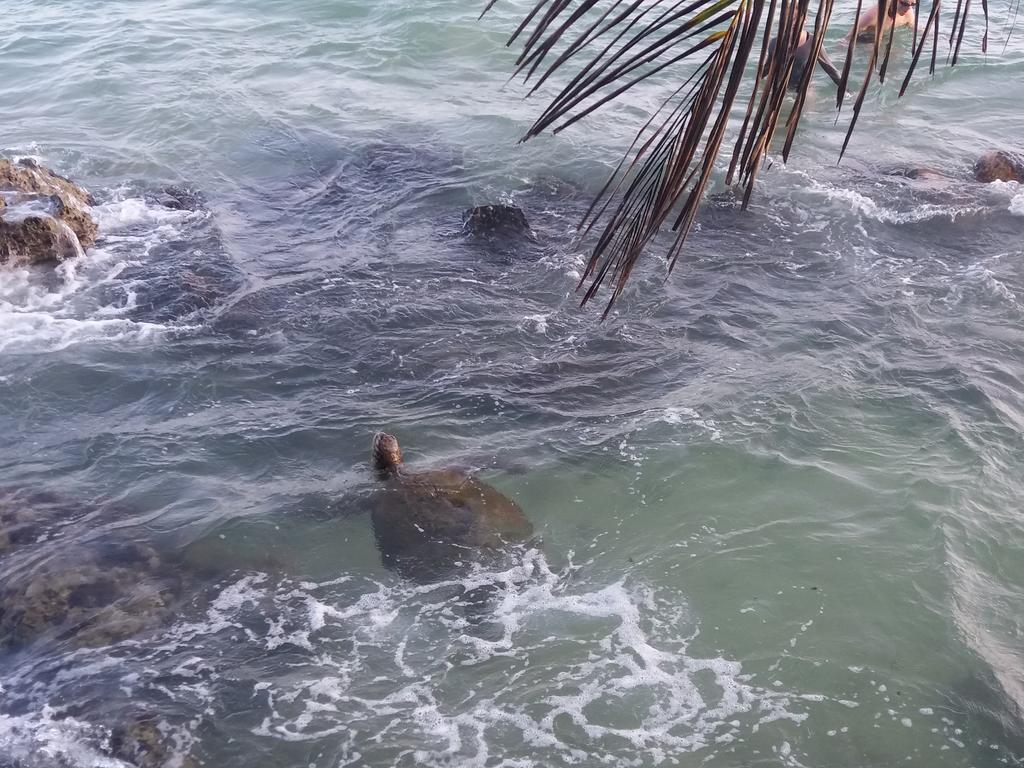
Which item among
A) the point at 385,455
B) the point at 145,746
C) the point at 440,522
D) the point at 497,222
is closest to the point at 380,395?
the point at 385,455

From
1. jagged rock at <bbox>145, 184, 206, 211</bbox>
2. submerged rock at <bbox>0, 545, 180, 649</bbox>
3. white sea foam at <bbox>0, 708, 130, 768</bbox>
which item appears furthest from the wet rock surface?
jagged rock at <bbox>145, 184, 206, 211</bbox>

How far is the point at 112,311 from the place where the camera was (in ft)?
24.6

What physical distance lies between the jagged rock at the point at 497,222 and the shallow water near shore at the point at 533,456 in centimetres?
18

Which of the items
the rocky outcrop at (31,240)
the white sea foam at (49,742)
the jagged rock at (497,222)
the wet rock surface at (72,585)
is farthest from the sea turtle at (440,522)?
the rocky outcrop at (31,240)

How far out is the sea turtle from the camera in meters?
5.12

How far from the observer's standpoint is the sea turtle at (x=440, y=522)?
5.12 meters

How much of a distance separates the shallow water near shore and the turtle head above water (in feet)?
0.43

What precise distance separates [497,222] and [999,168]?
494cm

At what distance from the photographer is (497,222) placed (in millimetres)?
8578

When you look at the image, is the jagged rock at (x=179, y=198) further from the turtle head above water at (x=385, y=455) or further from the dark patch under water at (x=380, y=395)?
the turtle head above water at (x=385, y=455)

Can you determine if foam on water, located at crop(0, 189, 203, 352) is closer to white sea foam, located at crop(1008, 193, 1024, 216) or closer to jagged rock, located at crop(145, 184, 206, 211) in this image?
jagged rock, located at crop(145, 184, 206, 211)

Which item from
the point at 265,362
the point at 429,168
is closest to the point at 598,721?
the point at 265,362

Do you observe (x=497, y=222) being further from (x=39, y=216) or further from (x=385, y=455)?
(x=39, y=216)

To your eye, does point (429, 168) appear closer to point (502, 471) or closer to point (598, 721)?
point (502, 471)
